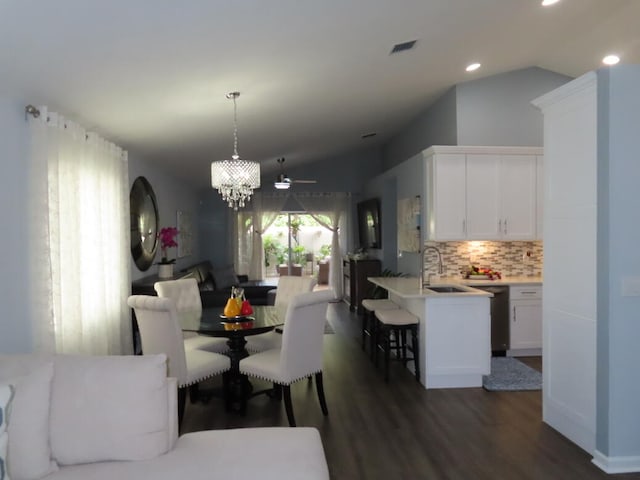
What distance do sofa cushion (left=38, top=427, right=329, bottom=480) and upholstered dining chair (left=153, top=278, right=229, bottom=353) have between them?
2042 mm

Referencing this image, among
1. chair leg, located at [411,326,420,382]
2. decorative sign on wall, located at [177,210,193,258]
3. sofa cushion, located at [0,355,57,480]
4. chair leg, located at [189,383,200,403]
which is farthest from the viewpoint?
decorative sign on wall, located at [177,210,193,258]

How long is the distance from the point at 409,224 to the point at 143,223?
334 cm

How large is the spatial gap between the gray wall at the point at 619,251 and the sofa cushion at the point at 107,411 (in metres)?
2.55

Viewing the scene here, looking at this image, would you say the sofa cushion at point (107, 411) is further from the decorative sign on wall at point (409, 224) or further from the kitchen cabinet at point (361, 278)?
the kitchen cabinet at point (361, 278)

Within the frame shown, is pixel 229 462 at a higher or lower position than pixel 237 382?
higher

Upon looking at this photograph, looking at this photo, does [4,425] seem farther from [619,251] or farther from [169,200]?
[169,200]

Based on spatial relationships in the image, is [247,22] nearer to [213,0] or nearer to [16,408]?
[213,0]

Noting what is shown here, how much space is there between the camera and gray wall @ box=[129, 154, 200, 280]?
5293mm

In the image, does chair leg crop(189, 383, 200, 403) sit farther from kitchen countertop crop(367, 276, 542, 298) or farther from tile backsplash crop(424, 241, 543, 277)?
tile backsplash crop(424, 241, 543, 277)

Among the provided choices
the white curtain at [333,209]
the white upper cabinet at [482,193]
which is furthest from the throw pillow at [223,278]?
the white upper cabinet at [482,193]

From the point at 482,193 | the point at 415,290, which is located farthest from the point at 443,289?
the point at 482,193

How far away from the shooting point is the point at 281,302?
4809 millimetres

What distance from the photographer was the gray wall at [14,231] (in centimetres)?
270

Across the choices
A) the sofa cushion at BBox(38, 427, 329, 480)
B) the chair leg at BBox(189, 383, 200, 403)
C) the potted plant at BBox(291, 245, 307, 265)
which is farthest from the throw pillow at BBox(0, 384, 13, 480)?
the potted plant at BBox(291, 245, 307, 265)
